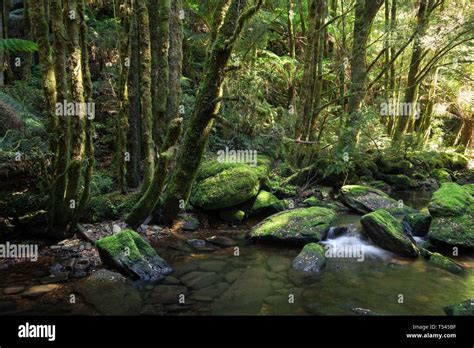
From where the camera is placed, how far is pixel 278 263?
735 centimetres

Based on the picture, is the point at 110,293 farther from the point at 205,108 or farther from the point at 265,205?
the point at 265,205

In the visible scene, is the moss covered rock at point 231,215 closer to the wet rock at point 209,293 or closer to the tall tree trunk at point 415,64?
the wet rock at point 209,293

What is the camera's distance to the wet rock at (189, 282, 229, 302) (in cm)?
586

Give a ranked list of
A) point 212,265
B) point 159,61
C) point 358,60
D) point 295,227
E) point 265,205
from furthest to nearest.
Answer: point 358,60 → point 265,205 → point 159,61 → point 295,227 → point 212,265

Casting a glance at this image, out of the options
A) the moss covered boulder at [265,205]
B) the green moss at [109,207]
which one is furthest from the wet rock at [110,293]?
the moss covered boulder at [265,205]

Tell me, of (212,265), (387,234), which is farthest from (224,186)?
(387,234)

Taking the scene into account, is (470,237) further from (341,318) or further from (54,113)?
(54,113)

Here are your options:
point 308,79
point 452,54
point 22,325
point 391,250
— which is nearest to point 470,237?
point 391,250

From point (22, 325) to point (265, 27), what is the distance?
453 inches

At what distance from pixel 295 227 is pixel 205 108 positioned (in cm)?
316

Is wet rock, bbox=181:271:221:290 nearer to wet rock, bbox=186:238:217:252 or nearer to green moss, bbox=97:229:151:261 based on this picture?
green moss, bbox=97:229:151:261

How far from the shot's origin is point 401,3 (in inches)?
651

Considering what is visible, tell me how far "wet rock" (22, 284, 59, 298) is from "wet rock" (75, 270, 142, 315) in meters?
0.35

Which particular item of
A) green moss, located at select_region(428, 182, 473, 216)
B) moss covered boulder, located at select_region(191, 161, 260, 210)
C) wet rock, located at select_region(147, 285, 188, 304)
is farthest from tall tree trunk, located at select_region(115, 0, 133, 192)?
green moss, located at select_region(428, 182, 473, 216)
